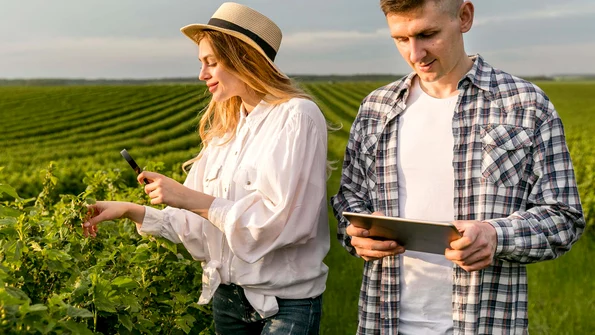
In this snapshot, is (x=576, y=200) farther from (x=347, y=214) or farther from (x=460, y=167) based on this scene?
(x=347, y=214)

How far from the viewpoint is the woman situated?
266 centimetres

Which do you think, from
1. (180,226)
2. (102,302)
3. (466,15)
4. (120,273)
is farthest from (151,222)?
(466,15)

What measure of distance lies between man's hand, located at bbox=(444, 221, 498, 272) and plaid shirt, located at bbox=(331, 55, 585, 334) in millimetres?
39

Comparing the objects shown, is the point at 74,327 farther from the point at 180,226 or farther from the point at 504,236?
the point at 504,236

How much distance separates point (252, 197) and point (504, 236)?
84cm

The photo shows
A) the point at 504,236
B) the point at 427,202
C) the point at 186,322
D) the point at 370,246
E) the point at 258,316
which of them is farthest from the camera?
the point at 186,322

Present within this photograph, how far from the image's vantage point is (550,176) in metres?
2.43

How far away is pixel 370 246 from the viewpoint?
247cm

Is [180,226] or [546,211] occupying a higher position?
[546,211]

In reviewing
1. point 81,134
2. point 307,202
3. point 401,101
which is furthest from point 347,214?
point 81,134

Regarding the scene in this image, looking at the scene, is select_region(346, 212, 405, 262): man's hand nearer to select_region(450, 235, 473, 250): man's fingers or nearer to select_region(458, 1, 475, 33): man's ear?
select_region(450, 235, 473, 250): man's fingers

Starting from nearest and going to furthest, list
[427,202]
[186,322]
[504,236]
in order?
[504,236]
[427,202]
[186,322]

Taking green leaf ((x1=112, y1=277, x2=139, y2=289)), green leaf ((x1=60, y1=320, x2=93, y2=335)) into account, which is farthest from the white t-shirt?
green leaf ((x1=60, y1=320, x2=93, y2=335))

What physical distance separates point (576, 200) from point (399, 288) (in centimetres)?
63
